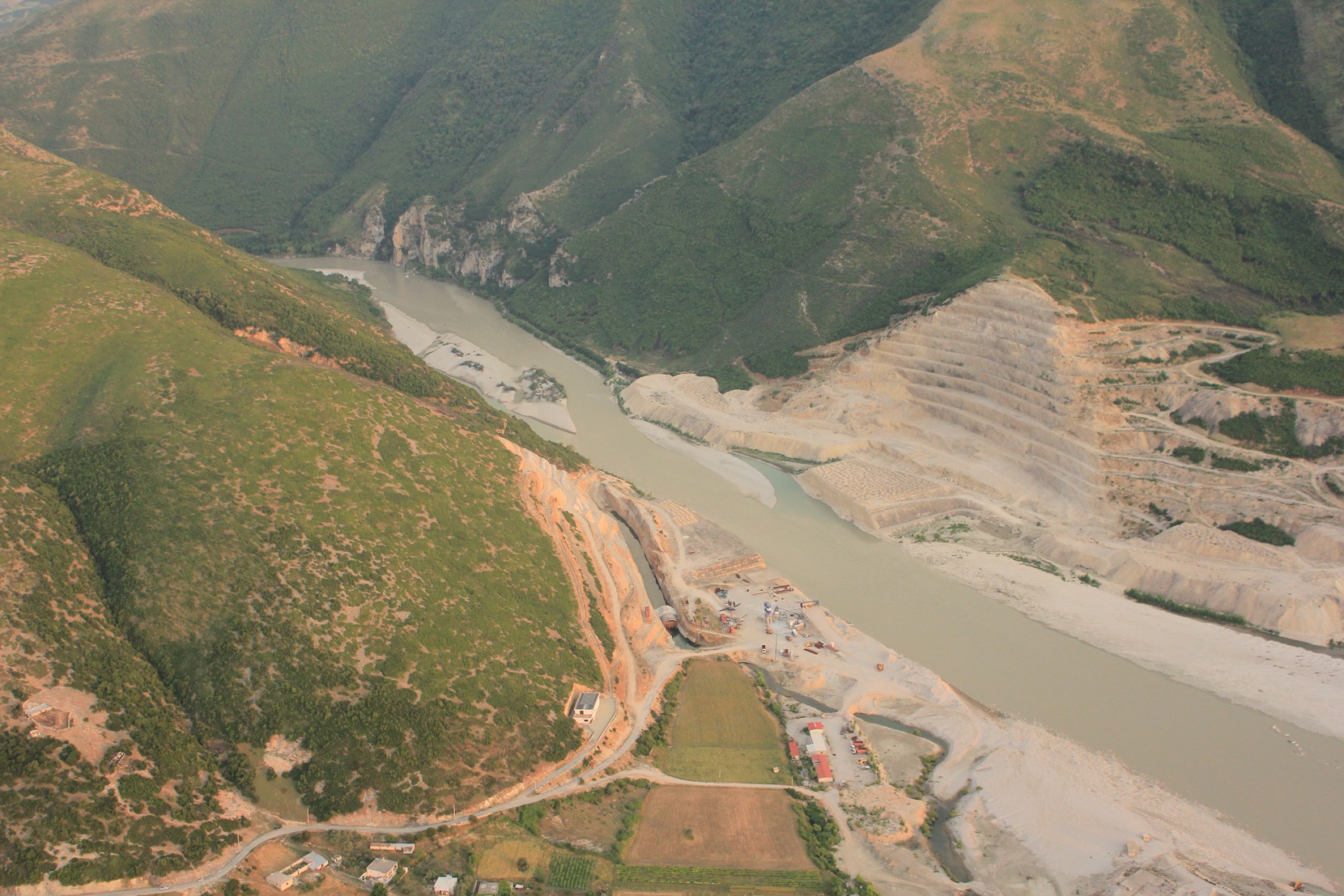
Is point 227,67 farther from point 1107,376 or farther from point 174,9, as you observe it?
point 1107,376

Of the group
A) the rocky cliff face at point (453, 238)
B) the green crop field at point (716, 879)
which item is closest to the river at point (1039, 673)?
Result: the green crop field at point (716, 879)

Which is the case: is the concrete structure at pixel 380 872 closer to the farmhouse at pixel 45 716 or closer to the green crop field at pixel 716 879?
the green crop field at pixel 716 879

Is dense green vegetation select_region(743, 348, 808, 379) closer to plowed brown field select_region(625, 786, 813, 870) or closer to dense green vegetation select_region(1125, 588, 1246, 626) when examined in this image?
dense green vegetation select_region(1125, 588, 1246, 626)

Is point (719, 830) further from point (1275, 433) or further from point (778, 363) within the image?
point (778, 363)

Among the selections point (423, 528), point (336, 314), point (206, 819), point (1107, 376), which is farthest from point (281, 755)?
point (1107, 376)

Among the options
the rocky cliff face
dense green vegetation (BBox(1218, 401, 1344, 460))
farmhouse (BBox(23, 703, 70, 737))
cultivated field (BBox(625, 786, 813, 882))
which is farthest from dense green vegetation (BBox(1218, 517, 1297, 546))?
the rocky cliff face

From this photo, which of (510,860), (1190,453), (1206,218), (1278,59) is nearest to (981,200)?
(1206,218)
